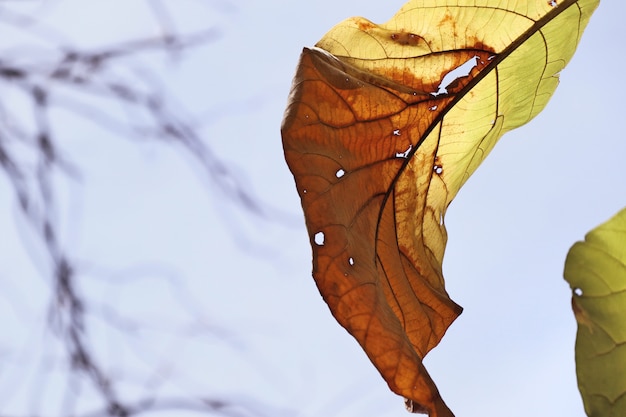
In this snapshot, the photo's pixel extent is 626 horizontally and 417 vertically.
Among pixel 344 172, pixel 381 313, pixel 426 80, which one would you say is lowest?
pixel 381 313

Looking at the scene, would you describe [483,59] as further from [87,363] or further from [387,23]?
[87,363]

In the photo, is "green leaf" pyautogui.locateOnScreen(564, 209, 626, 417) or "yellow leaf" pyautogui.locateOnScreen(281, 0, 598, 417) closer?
"green leaf" pyautogui.locateOnScreen(564, 209, 626, 417)

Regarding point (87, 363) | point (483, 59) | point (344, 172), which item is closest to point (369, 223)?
point (344, 172)

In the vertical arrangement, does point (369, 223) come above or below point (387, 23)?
below

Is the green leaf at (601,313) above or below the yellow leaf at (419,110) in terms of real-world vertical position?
below

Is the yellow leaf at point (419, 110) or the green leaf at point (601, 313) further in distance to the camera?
the yellow leaf at point (419, 110)
